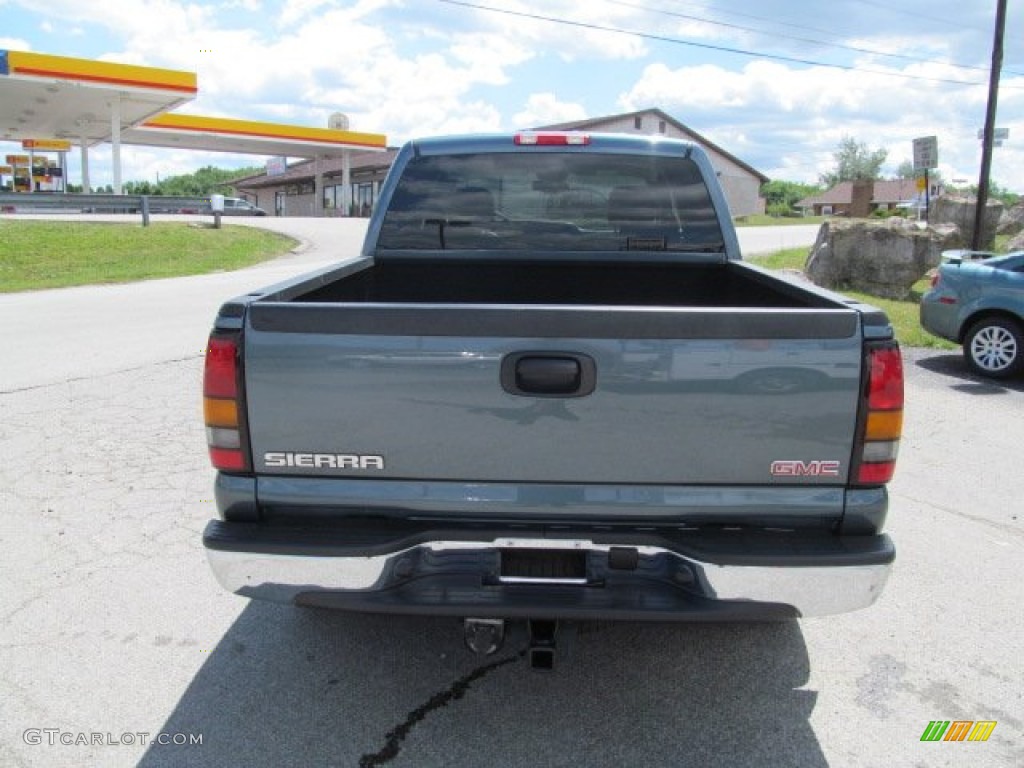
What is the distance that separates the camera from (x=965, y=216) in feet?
63.6

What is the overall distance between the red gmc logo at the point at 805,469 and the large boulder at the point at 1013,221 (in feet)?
95.2

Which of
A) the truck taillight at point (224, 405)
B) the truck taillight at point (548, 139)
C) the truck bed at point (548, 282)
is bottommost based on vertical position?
the truck taillight at point (224, 405)

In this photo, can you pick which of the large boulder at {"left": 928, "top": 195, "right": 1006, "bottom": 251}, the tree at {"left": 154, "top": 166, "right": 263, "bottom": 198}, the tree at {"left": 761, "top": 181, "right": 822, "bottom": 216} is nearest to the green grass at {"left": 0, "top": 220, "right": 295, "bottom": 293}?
the large boulder at {"left": 928, "top": 195, "right": 1006, "bottom": 251}

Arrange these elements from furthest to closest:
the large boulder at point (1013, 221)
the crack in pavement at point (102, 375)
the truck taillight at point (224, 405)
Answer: the large boulder at point (1013, 221) → the crack in pavement at point (102, 375) → the truck taillight at point (224, 405)

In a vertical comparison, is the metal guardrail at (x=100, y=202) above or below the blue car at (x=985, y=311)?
above

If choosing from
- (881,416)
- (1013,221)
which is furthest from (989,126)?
Result: (881,416)

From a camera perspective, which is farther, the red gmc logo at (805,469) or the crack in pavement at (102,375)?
the crack in pavement at (102,375)

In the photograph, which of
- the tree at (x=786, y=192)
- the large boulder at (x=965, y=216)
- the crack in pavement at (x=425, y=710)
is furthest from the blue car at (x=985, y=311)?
the tree at (x=786, y=192)

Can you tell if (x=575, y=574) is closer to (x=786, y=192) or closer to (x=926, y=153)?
(x=926, y=153)

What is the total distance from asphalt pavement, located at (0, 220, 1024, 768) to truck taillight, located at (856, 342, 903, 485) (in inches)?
40.0

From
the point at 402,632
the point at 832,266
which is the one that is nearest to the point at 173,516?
the point at 402,632

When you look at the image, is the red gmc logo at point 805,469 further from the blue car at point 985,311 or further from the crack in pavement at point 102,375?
the blue car at point 985,311

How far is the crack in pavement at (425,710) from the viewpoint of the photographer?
2.65m

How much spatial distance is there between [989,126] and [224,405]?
2006 cm
